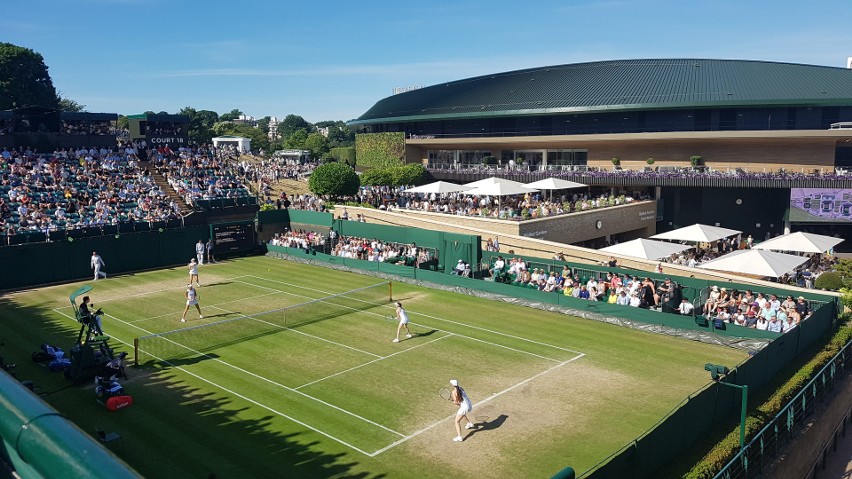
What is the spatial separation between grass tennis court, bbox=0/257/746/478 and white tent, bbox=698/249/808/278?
4588mm

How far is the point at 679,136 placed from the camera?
5084 cm

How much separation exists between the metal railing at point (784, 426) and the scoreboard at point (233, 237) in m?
31.4

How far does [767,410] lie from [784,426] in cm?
97

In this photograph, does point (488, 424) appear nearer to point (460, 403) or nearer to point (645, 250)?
point (460, 403)

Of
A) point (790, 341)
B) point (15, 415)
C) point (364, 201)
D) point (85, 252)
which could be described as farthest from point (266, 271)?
point (15, 415)

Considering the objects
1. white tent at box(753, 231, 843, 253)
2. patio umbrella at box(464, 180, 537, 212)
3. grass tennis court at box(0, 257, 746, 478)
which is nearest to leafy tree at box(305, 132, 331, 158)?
patio umbrella at box(464, 180, 537, 212)

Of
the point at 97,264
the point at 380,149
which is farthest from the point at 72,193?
the point at 380,149

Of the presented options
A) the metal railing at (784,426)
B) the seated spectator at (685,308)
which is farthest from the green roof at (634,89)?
the metal railing at (784,426)

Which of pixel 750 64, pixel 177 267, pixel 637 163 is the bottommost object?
pixel 177 267

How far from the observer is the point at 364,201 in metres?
48.7

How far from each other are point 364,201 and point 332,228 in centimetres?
876

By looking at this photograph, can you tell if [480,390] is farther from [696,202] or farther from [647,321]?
[696,202]

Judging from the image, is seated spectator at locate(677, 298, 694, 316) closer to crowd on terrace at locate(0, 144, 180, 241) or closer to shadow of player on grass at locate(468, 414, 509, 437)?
shadow of player on grass at locate(468, 414, 509, 437)

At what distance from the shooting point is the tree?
82500mm
